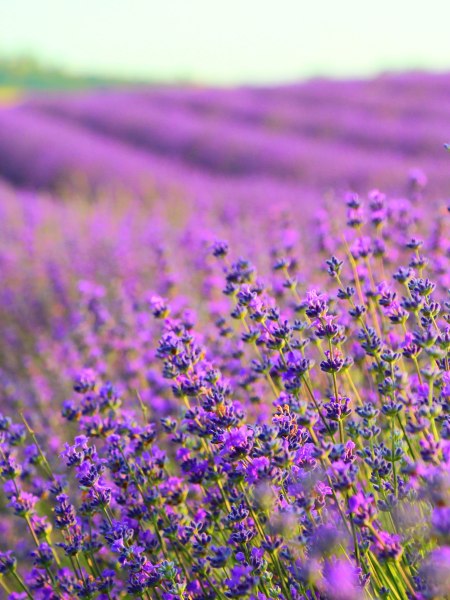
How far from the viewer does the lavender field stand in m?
1.53

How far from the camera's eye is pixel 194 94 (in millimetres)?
18172

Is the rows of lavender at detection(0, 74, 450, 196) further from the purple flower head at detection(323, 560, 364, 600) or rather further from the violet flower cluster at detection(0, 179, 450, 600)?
the purple flower head at detection(323, 560, 364, 600)

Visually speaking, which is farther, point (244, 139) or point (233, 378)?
point (244, 139)

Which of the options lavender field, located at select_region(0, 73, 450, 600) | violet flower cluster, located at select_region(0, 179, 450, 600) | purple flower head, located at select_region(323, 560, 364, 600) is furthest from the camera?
lavender field, located at select_region(0, 73, 450, 600)

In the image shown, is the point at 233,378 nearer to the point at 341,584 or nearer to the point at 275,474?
the point at 275,474

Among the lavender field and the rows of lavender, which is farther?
the rows of lavender

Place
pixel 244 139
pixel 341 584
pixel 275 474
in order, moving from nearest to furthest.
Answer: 1. pixel 341 584
2. pixel 275 474
3. pixel 244 139

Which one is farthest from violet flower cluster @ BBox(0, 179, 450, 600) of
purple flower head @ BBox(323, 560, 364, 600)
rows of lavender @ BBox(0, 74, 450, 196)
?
rows of lavender @ BBox(0, 74, 450, 196)

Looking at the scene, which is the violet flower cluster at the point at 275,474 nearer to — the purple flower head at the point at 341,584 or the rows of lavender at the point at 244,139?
the purple flower head at the point at 341,584

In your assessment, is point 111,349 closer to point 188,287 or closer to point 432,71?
point 188,287

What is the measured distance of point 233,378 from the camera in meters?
3.06

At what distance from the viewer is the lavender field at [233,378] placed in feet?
5.03

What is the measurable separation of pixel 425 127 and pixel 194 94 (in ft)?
25.2

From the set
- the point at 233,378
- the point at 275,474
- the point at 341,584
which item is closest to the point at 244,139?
the point at 233,378
